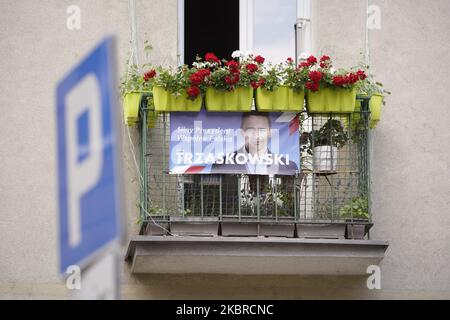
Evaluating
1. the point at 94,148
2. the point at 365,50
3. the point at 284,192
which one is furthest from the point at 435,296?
the point at 94,148

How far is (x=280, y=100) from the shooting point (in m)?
9.20

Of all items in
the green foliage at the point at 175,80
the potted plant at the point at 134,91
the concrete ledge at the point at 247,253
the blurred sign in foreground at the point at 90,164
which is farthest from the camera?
the potted plant at the point at 134,91

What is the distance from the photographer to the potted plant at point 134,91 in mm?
9195

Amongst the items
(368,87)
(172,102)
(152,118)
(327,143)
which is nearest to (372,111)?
(368,87)

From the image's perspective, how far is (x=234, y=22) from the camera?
454 inches

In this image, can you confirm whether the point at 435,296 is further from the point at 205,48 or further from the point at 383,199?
the point at 205,48

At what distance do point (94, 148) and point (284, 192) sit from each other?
A: 630 centimetres

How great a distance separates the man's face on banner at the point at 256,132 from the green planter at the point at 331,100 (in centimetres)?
44

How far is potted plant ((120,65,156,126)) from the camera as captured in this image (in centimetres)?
920

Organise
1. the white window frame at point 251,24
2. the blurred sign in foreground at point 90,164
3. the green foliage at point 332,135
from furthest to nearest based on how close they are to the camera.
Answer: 1. the white window frame at point 251,24
2. the green foliage at point 332,135
3. the blurred sign in foreground at point 90,164

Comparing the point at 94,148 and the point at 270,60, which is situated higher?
the point at 270,60

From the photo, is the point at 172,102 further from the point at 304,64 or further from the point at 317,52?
the point at 317,52

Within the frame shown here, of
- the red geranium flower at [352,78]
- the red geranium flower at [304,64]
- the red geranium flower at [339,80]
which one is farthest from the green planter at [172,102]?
the red geranium flower at [352,78]

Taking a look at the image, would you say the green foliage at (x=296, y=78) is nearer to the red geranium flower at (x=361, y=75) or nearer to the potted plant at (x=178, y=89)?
the red geranium flower at (x=361, y=75)
